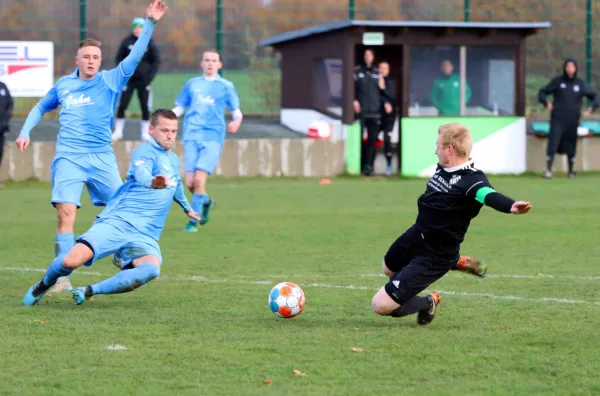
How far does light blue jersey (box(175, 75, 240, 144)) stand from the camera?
1371 cm

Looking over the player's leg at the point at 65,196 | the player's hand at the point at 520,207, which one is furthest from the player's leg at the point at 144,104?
the player's hand at the point at 520,207

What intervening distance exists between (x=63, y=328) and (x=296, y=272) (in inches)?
120

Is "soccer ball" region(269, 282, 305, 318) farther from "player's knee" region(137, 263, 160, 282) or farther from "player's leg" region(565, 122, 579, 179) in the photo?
"player's leg" region(565, 122, 579, 179)

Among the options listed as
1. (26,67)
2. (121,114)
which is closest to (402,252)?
(121,114)

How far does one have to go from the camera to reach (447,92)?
22.5 m

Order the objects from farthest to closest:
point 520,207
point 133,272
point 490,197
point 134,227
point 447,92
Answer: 1. point 447,92
2. point 134,227
3. point 133,272
4. point 490,197
5. point 520,207

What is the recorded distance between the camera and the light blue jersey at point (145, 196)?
26.5 ft

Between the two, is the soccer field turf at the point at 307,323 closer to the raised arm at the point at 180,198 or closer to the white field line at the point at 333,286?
the white field line at the point at 333,286

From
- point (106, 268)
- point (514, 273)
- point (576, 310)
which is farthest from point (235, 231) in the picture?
point (576, 310)

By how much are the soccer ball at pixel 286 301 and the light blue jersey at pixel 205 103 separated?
21.0 feet

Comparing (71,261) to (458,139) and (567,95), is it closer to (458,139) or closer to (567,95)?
(458,139)

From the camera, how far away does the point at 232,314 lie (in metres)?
7.74

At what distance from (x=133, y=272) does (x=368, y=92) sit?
549 inches

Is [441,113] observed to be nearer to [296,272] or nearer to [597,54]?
[597,54]
